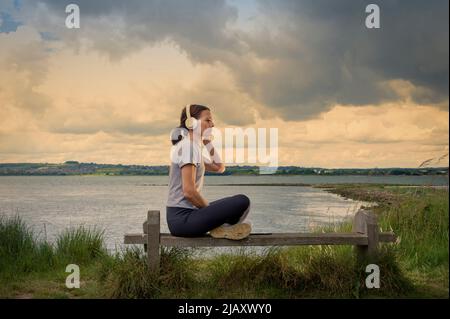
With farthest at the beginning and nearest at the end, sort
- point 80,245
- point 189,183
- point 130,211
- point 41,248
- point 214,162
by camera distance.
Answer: point 130,211 < point 80,245 < point 41,248 < point 214,162 < point 189,183

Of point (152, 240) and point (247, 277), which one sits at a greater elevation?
point (152, 240)

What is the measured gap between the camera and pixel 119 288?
445 cm

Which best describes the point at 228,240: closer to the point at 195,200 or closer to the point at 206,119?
the point at 195,200

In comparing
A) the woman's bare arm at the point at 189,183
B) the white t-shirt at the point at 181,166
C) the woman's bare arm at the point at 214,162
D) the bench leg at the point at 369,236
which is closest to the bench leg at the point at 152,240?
the white t-shirt at the point at 181,166

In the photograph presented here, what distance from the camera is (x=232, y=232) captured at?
4.43 metres

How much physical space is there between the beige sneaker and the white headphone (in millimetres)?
909

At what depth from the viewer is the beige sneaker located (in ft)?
14.5

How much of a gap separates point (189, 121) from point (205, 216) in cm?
83

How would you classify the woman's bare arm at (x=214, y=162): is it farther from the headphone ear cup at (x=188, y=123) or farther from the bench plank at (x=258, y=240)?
the bench plank at (x=258, y=240)

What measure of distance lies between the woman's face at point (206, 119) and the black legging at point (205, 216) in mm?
658

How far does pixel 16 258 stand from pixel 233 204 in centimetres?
335

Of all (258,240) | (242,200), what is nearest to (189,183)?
(242,200)

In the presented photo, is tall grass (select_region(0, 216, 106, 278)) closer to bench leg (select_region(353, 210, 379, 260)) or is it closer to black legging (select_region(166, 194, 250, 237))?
black legging (select_region(166, 194, 250, 237))
